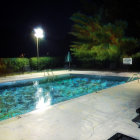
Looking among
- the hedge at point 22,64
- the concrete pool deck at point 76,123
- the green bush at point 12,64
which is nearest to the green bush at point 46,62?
the hedge at point 22,64

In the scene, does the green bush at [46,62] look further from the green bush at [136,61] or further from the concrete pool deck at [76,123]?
the concrete pool deck at [76,123]

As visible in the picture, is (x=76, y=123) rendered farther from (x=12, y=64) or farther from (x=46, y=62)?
(x=46, y=62)

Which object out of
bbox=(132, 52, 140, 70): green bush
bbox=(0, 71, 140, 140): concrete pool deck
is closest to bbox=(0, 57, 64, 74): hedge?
bbox=(132, 52, 140, 70): green bush

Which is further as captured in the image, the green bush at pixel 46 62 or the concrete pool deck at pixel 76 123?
the green bush at pixel 46 62

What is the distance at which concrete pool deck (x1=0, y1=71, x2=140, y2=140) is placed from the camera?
2.57 m

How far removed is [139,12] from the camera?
43.4 feet

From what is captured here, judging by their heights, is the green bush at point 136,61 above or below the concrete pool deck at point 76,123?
above

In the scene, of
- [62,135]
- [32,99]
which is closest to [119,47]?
[32,99]

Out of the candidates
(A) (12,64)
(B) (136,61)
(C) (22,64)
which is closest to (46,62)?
(C) (22,64)

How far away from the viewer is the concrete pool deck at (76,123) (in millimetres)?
2572

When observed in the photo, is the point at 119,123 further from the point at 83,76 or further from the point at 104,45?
the point at 104,45

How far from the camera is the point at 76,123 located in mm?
2994

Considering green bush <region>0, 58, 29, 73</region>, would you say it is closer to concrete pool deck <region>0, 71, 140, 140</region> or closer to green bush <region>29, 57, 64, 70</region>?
green bush <region>29, 57, 64, 70</region>

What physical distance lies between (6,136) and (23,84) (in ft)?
21.8
